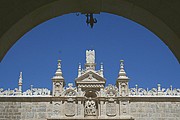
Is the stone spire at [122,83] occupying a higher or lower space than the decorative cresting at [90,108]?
higher

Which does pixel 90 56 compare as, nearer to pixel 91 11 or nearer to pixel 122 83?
pixel 122 83

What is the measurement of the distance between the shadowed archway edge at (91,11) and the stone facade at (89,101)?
39.0ft

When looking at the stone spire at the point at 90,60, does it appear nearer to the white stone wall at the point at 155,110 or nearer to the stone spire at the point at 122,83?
the stone spire at the point at 122,83

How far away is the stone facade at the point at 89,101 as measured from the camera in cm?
1468

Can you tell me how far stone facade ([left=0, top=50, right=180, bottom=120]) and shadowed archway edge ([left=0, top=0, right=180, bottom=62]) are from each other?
39.0 ft

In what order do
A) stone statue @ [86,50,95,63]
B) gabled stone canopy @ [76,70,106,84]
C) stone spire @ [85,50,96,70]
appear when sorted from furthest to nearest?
stone statue @ [86,50,95,63] < stone spire @ [85,50,96,70] < gabled stone canopy @ [76,70,106,84]

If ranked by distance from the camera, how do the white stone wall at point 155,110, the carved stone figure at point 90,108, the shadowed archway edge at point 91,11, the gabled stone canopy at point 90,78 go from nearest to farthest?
1. the shadowed archway edge at point 91,11
2. the carved stone figure at point 90,108
3. the white stone wall at point 155,110
4. the gabled stone canopy at point 90,78

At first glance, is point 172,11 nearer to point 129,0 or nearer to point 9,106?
point 129,0

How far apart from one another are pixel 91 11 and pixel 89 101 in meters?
12.1

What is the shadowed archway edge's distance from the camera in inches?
106

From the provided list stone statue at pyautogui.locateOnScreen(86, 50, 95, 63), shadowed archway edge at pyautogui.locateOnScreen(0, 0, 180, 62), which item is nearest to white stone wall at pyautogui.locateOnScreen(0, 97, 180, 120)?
stone statue at pyautogui.locateOnScreen(86, 50, 95, 63)

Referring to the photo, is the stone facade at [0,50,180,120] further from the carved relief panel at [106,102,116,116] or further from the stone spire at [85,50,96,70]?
the stone spire at [85,50,96,70]

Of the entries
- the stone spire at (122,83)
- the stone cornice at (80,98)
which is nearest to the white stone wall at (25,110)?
the stone cornice at (80,98)

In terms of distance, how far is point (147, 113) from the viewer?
48.4 ft
